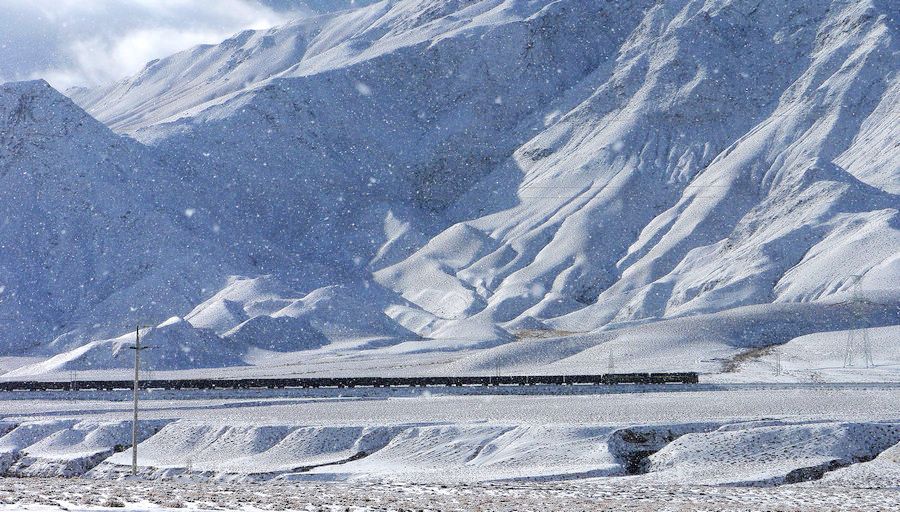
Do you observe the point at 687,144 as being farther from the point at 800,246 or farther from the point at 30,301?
the point at 30,301

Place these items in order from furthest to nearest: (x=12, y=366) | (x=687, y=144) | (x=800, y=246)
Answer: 1. (x=687, y=144)
2. (x=800, y=246)
3. (x=12, y=366)

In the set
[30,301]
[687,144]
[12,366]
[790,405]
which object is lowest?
[790,405]

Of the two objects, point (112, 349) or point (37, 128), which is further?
point (37, 128)

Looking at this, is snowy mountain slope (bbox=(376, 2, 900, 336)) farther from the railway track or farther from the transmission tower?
the railway track

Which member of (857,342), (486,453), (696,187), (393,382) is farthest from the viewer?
(696,187)

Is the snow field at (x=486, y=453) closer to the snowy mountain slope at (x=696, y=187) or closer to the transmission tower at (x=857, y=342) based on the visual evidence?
the transmission tower at (x=857, y=342)

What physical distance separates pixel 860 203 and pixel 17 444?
105 m

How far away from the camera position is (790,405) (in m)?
47.3

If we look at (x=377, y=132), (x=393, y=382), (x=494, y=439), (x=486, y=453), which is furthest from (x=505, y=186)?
(x=486, y=453)

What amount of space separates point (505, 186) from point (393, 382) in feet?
361

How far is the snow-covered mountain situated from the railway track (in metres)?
33.0

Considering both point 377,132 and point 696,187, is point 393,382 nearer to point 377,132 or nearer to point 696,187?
point 696,187

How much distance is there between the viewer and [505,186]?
16962cm

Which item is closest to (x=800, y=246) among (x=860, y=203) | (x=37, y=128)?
(x=860, y=203)
